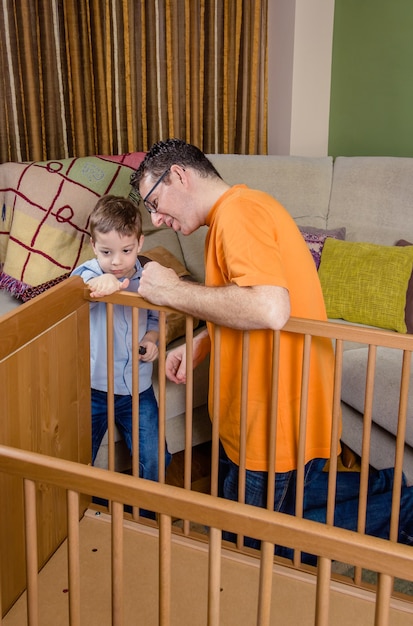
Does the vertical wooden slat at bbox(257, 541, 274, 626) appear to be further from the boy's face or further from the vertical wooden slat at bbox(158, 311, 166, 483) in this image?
the boy's face

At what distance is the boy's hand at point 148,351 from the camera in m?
1.93

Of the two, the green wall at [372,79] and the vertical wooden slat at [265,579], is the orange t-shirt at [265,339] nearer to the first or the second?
the vertical wooden slat at [265,579]

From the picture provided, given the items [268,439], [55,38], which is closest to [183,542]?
[268,439]

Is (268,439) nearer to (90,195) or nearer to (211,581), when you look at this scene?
(211,581)

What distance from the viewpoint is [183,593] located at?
1.54 metres

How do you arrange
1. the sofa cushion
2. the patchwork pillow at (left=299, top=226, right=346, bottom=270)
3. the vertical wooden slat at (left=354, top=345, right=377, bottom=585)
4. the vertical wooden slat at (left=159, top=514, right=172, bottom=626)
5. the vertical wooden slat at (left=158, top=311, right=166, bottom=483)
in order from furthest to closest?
the patchwork pillow at (left=299, top=226, right=346, bottom=270)
the sofa cushion
the vertical wooden slat at (left=158, top=311, right=166, bottom=483)
the vertical wooden slat at (left=354, top=345, right=377, bottom=585)
the vertical wooden slat at (left=159, top=514, right=172, bottom=626)

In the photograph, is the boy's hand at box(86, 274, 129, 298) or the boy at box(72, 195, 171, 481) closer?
the boy's hand at box(86, 274, 129, 298)

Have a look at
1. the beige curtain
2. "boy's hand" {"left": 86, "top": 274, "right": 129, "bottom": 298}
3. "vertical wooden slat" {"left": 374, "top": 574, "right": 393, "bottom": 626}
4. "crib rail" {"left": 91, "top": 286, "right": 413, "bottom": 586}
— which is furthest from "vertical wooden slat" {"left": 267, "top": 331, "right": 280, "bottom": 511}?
the beige curtain

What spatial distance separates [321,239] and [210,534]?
1.93 metres

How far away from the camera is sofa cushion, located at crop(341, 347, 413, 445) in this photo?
2139mm

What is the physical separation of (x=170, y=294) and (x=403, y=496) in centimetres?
97

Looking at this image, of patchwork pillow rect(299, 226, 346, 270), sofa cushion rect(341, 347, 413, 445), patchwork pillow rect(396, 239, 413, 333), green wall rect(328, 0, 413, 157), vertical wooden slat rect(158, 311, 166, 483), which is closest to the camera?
vertical wooden slat rect(158, 311, 166, 483)

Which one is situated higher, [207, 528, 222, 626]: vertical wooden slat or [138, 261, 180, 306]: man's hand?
[138, 261, 180, 306]: man's hand

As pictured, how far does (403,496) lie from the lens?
6.70ft
